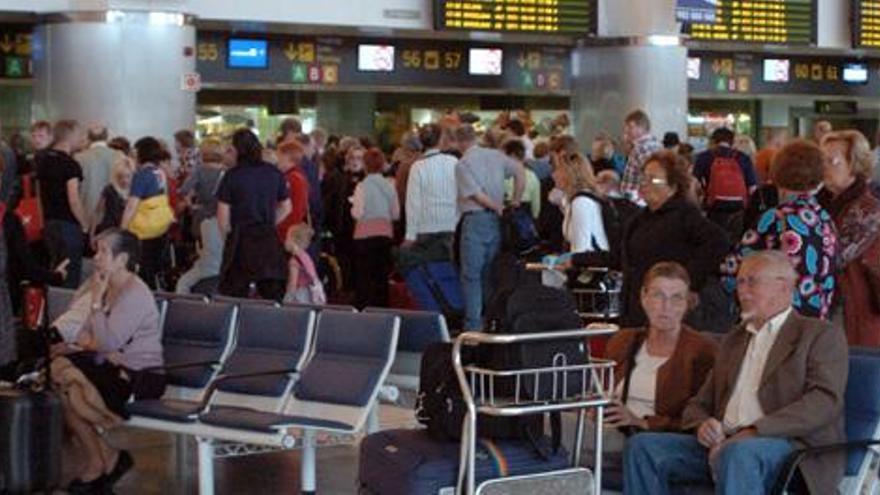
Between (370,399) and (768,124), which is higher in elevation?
(768,124)

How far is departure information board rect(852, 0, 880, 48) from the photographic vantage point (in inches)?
883

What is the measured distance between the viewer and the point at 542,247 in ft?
48.3

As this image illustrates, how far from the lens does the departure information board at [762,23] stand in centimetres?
2141

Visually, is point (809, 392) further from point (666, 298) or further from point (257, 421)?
point (257, 421)

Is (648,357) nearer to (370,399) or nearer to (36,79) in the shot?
(370,399)

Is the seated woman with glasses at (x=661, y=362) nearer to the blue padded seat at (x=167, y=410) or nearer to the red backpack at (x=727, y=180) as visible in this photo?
the blue padded seat at (x=167, y=410)

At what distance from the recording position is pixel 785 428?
6266 mm

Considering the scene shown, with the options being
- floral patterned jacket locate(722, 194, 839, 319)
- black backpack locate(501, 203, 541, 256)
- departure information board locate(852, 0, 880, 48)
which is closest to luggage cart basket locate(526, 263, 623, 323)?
black backpack locate(501, 203, 541, 256)

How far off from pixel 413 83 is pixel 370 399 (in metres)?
12.9

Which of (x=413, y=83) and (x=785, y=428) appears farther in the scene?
(x=413, y=83)

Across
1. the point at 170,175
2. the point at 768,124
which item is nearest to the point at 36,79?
the point at 170,175

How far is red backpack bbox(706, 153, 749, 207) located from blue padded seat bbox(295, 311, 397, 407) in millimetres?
7700

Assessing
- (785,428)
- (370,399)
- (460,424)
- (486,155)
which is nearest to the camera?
(785,428)

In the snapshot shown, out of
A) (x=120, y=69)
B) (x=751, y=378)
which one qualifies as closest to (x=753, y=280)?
(x=751, y=378)
